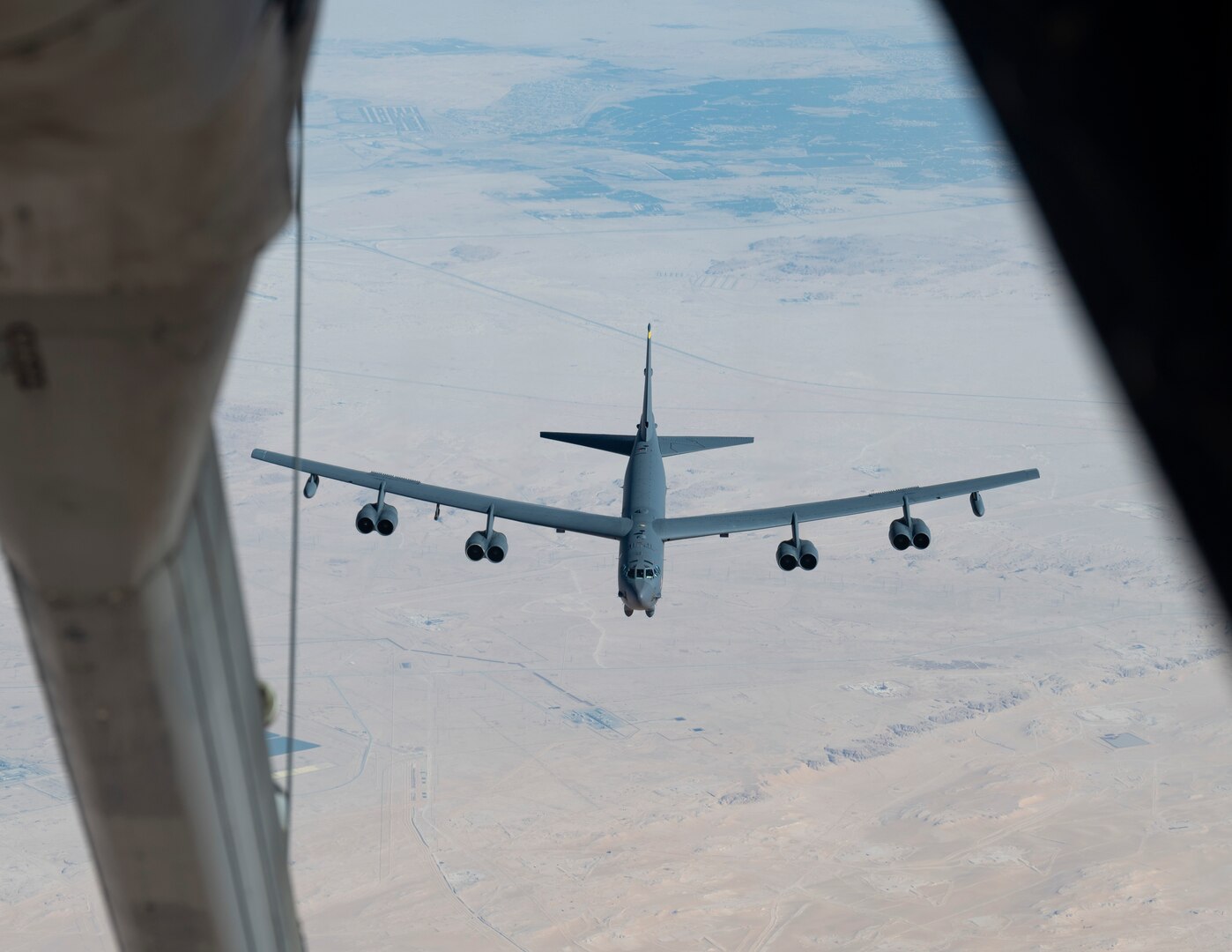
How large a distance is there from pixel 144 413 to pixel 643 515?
4167 centimetres

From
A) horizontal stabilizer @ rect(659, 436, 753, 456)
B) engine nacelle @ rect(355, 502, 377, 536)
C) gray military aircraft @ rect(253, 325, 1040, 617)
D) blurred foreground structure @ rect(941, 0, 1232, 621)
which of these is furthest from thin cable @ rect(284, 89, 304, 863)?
horizontal stabilizer @ rect(659, 436, 753, 456)

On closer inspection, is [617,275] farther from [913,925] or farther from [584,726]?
[913,925]

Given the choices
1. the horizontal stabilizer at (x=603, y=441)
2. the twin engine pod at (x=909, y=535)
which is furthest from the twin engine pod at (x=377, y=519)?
the twin engine pod at (x=909, y=535)

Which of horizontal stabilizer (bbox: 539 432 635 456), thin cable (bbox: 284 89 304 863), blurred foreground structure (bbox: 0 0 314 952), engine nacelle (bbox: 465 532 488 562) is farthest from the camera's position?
horizontal stabilizer (bbox: 539 432 635 456)

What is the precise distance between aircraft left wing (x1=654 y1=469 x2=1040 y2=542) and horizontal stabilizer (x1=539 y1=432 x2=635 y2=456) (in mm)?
4601

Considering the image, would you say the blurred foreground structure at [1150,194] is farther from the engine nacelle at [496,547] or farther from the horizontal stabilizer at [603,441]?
the horizontal stabilizer at [603,441]

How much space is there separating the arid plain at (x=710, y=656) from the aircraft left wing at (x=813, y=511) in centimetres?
2966

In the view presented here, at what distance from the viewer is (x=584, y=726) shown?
11062 cm

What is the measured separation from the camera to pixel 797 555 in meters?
43.7

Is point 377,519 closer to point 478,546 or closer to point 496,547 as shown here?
point 478,546

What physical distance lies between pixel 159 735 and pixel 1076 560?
144927 mm

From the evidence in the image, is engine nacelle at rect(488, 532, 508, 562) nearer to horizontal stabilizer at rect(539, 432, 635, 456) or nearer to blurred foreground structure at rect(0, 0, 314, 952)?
horizontal stabilizer at rect(539, 432, 635, 456)

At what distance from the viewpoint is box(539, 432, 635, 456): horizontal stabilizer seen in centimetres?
4697

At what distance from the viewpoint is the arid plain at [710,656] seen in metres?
96.1
